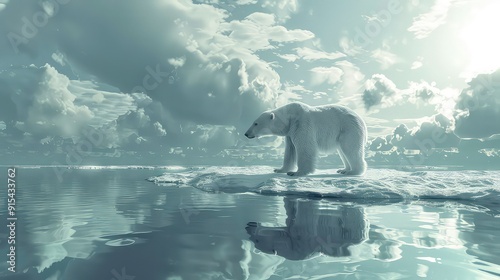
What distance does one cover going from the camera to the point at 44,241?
5844 millimetres

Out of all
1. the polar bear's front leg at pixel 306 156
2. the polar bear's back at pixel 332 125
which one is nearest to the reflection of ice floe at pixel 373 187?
the polar bear's front leg at pixel 306 156

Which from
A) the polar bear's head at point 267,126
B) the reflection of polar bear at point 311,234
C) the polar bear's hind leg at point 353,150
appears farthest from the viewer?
the polar bear's head at point 267,126

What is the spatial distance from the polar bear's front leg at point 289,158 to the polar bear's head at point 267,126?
0.73 meters

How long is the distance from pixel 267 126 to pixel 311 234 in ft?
35.5

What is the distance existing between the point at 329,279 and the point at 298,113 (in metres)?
13.2

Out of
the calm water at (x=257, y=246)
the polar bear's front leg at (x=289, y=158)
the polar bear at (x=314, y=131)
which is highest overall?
the polar bear at (x=314, y=131)

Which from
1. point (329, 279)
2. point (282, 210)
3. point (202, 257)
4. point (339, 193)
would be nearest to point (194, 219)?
point (282, 210)

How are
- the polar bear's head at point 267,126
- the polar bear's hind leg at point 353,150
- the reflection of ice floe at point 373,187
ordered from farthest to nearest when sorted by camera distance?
the polar bear's head at point 267,126 → the polar bear's hind leg at point 353,150 → the reflection of ice floe at point 373,187

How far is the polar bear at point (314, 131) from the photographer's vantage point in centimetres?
1596

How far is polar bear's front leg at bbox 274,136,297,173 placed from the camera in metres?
17.3

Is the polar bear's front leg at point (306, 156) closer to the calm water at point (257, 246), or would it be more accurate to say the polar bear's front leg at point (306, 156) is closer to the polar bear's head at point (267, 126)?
the polar bear's head at point (267, 126)

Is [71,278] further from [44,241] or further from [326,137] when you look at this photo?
[326,137]

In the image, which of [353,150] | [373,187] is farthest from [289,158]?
[373,187]

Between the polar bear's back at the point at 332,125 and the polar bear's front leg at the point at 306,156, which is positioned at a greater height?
the polar bear's back at the point at 332,125
